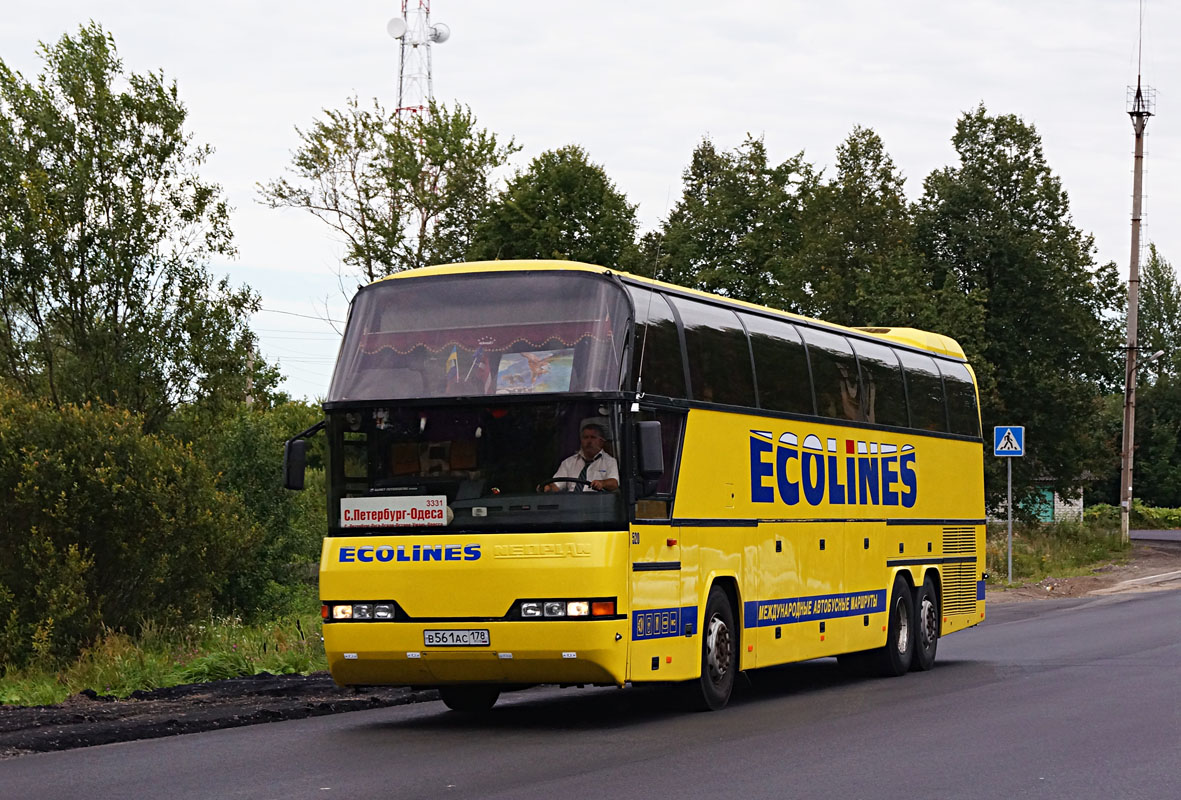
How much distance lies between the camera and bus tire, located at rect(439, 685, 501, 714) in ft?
48.8

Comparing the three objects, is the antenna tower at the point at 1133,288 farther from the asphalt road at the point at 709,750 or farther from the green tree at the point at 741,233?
the asphalt road at the point at 709,750

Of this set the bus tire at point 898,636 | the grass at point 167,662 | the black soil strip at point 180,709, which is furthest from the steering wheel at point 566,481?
the bus tire at point 898,636

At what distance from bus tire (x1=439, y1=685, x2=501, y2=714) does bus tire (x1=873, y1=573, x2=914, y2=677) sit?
5790 millimetres

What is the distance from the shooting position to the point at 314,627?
20.9 meters

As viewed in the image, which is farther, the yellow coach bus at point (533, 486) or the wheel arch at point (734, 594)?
the wheel arch at point (734, 594)

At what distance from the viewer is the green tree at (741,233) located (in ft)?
216

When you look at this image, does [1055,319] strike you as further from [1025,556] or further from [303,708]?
[303,708]

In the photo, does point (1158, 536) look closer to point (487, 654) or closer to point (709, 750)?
point (487, 654)

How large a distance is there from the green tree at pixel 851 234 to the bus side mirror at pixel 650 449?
4454cm

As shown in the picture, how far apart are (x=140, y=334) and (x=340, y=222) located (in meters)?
22.9

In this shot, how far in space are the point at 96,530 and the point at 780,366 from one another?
33.5 ft

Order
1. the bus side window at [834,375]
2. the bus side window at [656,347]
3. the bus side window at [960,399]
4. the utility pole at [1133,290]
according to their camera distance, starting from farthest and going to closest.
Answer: the utility pole at [1133,290]
the bus side window at [960,399]
the bus side window at [834,375]
the bus side window at [656,347]

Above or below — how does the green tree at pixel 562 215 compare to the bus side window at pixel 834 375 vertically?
above

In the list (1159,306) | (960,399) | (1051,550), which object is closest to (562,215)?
(1051,550)
